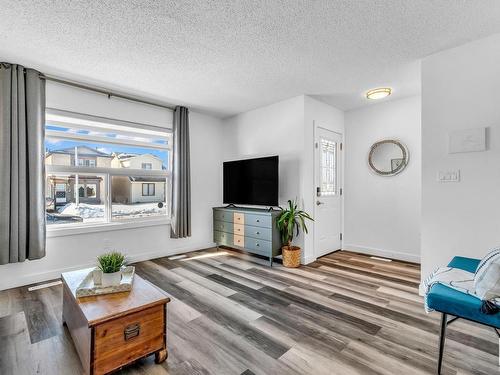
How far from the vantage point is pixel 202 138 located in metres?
4.70

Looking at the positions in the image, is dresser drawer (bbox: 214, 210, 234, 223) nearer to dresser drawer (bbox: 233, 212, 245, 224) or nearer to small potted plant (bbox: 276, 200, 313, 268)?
dresser drawer (bbox: 233, 212, 245, 224)

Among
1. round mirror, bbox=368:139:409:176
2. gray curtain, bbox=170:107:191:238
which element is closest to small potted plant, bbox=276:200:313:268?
round mirror, bbox=368:139:409:176

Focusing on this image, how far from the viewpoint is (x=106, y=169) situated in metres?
3.68

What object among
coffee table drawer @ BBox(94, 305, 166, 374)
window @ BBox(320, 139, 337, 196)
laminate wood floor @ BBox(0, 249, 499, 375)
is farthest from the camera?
window @ BBox(320, 139, 337, 196)

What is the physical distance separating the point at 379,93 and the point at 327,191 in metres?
1.57

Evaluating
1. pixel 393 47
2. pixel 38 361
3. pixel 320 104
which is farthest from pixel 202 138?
pixel 38 361

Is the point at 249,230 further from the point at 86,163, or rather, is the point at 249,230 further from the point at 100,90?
the point at 100,90

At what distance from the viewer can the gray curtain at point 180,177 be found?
419cm

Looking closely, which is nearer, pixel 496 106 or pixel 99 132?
pixel 496 106

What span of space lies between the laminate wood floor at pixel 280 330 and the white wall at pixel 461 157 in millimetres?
688

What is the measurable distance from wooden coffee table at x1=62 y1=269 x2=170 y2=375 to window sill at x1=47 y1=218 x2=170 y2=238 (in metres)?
1.81

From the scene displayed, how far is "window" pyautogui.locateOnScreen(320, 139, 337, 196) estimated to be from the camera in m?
4.11

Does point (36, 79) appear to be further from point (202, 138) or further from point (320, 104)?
point (320, 104)

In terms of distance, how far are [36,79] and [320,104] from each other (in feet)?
11.9
